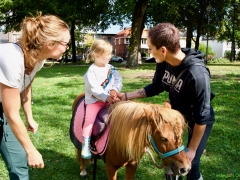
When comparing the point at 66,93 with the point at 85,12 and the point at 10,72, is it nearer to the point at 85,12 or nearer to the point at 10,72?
the point at 10,72

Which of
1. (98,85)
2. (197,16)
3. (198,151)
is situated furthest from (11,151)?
(197,16)

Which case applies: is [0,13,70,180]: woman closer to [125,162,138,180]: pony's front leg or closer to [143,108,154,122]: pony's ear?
[143,108,154,122]: pony's ear

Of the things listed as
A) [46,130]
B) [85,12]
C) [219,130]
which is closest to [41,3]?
[85,12]

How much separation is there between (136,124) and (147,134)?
0.15 metres

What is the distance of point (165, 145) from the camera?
2369 millimetres

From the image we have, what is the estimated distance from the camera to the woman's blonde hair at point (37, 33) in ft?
6.60

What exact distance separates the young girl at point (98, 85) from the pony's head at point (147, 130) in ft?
1.39

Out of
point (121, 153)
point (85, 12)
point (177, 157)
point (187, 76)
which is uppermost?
point (85, 12)

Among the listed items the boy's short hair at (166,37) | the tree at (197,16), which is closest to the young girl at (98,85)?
the boy's short hair at (166,37)

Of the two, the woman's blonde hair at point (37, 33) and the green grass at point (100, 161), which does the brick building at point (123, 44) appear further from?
the woman's blonde hair at point (37, 33)

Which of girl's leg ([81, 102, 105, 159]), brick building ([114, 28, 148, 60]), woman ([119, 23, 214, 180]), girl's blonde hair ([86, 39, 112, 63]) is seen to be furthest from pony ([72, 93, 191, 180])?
brick building ([114, 28, 148, 60])

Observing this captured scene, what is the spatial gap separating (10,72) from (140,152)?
1499mm

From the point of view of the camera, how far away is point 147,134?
2492mm

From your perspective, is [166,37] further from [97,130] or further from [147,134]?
[97,130]
